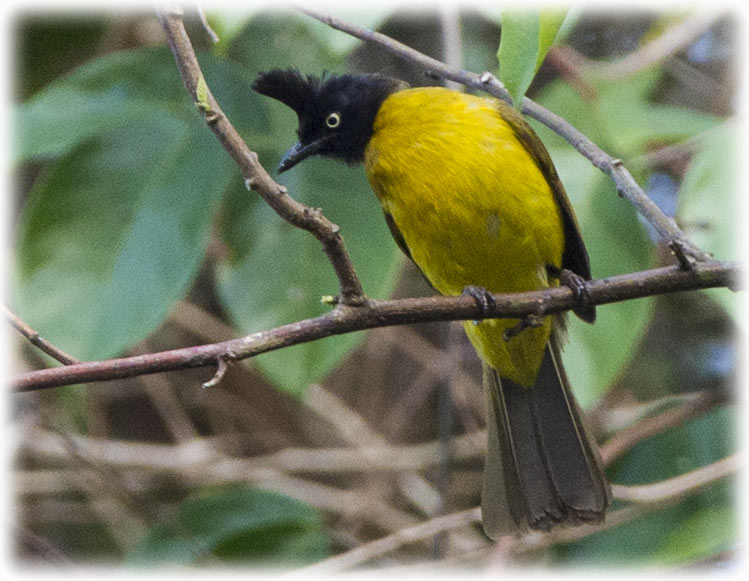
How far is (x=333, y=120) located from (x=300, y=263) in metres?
0.42

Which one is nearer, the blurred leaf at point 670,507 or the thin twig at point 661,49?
the blurred leaf at point 670,507

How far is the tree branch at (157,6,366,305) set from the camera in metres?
1.47

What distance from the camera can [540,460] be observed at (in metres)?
2.62

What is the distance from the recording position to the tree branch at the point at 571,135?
5.81 feet

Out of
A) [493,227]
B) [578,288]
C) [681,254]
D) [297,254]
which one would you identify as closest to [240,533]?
[297,254]

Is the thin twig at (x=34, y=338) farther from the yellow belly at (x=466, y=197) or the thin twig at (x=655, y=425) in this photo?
the thin twig at (x=655, y=425)

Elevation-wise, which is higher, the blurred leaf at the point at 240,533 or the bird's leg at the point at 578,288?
the blurred leaf at the point at 240,533

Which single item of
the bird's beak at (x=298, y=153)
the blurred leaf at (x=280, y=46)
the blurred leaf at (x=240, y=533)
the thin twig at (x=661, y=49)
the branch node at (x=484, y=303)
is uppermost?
the thin twig at (x=661, y=49)

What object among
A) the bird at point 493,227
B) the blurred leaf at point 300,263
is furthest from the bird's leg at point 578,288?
the blurred leaf at point 300,263

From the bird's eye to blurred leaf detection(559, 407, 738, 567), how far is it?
146 centimetres

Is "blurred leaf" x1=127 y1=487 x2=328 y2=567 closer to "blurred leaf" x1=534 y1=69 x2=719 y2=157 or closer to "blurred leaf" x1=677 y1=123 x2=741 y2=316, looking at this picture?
"blurred leaf" x1=534 y1=69 x2=719 y2=157

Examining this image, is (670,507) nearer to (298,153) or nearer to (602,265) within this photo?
(602,265)

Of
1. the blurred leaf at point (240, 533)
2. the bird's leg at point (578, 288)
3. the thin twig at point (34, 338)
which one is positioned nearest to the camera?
the thin twig at point (34, 338)

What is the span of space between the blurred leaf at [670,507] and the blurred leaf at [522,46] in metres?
1.74
